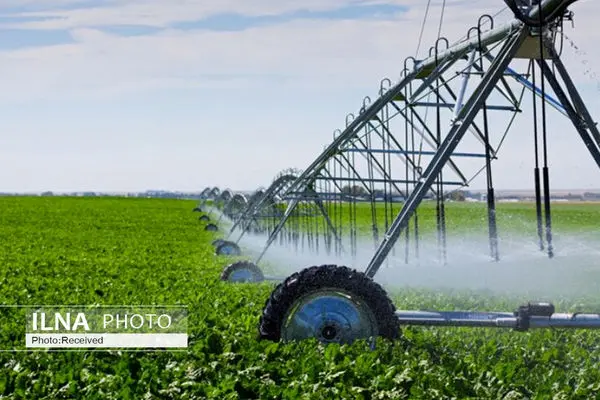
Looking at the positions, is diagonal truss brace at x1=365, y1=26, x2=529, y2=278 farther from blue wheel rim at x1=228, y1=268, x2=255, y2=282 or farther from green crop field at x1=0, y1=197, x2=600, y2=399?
blue wheel rim at x1=228, y1=268, x2=255, y2=282

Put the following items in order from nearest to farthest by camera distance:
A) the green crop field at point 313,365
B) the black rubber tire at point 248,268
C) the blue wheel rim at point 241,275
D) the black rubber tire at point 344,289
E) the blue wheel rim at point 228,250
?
the green crop field at point 313,365
the black rubber tire at point 344,289
the black rubber tire at point 248,268
the blue wheel rim at point 241,275
the blue wheel rim at point 228,250

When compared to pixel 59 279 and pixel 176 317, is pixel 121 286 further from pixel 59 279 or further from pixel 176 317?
pixel 176 317

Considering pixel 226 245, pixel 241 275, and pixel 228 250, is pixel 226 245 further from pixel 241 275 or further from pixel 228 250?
pixel 241 275

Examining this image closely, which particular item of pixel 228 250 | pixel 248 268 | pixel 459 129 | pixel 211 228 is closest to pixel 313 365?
pixel 459 129

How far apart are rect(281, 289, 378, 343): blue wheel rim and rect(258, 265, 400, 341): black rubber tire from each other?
0.04 meters

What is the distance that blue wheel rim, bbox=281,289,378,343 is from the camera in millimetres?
7117

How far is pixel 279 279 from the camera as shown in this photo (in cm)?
1449

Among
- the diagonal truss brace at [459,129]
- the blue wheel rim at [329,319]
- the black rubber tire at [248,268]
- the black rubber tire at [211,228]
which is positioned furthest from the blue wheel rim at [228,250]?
the blue wheel rim at [329,319]

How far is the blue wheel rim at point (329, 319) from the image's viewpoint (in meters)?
7.12

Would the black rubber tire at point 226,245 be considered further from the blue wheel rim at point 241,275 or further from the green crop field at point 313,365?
the green crop field at point 313,365

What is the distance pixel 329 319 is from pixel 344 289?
11.0 inches

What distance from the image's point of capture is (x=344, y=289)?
7.11m

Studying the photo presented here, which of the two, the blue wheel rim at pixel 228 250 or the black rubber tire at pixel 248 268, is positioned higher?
the blue wheel rim at pixel 228 250

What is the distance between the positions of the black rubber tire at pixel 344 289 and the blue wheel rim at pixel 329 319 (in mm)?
43
